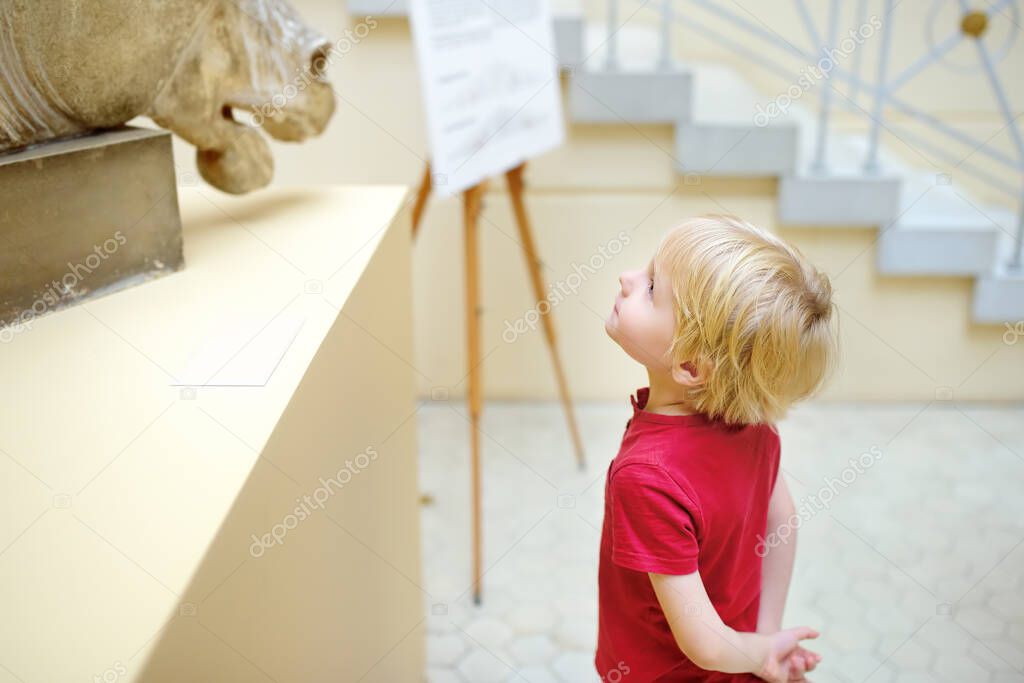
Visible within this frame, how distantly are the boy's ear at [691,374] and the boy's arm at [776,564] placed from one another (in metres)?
0.26

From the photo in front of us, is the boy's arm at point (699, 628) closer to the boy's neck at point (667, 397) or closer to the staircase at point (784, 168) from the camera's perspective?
the boy's neck at point (667, 397)

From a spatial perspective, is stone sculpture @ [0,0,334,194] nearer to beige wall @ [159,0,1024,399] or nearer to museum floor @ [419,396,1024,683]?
museum floor @ [419,396,1024,683]

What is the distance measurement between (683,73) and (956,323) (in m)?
1.25

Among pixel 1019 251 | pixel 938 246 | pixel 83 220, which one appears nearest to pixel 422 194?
pixel 83 220

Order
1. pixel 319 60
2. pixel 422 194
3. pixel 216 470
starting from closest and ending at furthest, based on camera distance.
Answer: pixel 216 470
pixel 319 60
pixel 422 194

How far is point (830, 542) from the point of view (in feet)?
7.93

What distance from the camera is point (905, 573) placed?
2.29m

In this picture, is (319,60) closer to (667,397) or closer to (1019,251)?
(667,397)

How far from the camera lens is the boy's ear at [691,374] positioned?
98 cm

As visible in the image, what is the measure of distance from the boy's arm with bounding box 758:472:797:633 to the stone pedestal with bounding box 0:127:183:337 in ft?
2.92

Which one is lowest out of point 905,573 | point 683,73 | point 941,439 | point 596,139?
point 941,439

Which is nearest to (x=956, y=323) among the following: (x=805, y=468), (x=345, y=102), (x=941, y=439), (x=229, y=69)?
(x=941, y=439)

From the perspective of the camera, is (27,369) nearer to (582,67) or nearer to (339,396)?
(339,396)

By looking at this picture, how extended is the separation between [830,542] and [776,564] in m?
A: 1.36
